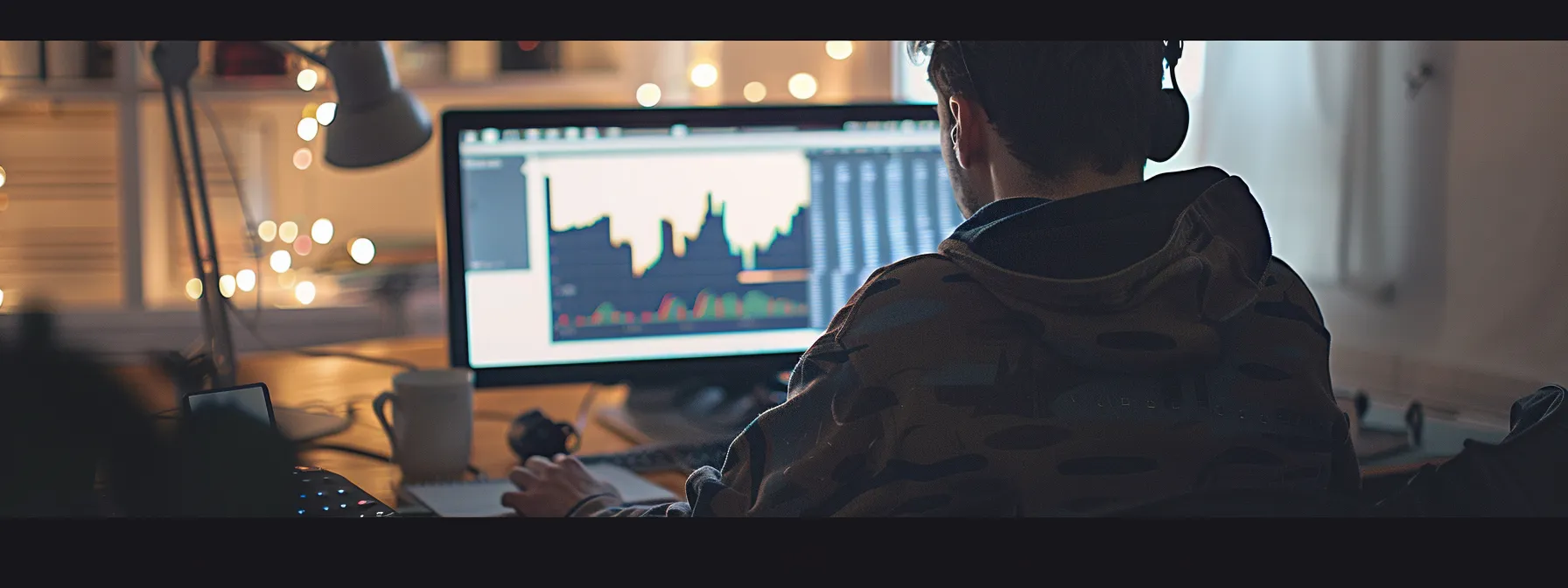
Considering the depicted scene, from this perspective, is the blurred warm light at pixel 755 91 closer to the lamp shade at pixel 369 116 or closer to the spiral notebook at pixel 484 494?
the lamp shade at pixel 369 116

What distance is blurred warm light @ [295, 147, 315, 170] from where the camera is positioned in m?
3.35

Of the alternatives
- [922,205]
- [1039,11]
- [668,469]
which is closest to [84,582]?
[1039,11]

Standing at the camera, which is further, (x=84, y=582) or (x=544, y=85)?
(x=544, y=85)

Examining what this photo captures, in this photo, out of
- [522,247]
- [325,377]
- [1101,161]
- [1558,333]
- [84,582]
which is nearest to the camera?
[84,582]

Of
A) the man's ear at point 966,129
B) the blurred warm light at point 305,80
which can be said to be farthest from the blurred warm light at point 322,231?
the man's ear at point 966,129

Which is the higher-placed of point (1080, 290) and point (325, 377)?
point (1080, 290)

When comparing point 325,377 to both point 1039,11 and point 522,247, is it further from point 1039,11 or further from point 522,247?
point 1039,11

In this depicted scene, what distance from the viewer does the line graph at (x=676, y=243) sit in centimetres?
125

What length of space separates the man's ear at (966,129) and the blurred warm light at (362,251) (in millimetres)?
2879

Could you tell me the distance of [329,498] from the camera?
0.52m

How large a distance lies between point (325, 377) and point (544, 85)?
6.38 ft

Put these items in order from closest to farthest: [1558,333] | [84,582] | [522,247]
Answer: [84,582] → [1558,333] → [522,247]

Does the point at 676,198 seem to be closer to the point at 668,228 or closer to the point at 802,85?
the point at 668,228

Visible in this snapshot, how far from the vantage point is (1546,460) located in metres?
0.60
